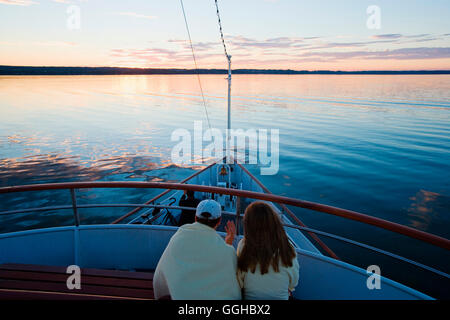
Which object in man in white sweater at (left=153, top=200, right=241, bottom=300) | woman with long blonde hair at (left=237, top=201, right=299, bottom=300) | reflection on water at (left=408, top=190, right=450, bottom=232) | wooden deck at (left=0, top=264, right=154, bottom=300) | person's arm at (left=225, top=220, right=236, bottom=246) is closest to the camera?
man in white sweater at (left=153, top=200, right=241, bottom=300)

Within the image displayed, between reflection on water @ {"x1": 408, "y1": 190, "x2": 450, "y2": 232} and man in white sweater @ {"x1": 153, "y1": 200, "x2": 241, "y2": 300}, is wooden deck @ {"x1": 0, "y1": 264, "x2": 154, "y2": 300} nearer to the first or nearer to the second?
man in white sweater @ {"x1": 153, "y1": 200, "x2": 241, "y2": 300}

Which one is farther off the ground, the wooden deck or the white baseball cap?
the white baseball cap

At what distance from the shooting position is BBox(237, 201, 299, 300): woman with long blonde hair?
193cm

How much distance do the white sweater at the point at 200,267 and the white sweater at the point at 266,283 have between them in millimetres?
98

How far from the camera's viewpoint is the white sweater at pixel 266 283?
1.96m

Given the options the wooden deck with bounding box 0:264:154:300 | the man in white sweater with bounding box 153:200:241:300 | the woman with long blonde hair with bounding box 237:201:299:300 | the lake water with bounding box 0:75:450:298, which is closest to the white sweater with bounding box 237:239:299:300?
the woman with long blonde hair with bounding box 237:201:299:300

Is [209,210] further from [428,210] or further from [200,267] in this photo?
[428,210]

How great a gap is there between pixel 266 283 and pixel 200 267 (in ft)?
1.73

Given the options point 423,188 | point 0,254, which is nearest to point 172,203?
point 0,254

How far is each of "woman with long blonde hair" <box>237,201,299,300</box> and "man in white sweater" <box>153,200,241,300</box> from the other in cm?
11

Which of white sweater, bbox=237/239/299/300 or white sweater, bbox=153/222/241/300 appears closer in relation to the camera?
white sweater, bbox=153/222/241/300

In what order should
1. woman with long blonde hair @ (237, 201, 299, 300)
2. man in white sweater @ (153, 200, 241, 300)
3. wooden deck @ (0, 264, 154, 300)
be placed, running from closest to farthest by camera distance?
man in white sweater @ (153, 200, 241, 300) < woman with long blonde hair @ (237, 201, 299, 300) < wooden deck @ (0, 264, 154, 300)

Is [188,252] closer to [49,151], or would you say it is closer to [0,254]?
[0,254]

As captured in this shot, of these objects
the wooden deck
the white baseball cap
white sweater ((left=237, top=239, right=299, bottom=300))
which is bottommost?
the wooden deck
